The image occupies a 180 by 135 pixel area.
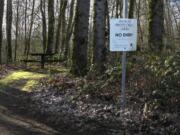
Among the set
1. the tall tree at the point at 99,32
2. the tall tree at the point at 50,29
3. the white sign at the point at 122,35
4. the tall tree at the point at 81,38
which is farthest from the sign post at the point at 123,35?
the tall tree at the point at 50,29

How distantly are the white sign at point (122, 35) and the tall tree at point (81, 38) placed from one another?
5.87 metres

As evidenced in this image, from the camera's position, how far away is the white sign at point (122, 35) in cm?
984

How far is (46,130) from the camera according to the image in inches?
362

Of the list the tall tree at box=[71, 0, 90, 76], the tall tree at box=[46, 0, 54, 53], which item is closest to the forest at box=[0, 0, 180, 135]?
the tall tree at box=[71, 0, 90, 76]

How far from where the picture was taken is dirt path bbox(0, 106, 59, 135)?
9.02m

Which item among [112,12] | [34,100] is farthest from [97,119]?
[112,12]

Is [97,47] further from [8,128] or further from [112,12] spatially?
[112,12]

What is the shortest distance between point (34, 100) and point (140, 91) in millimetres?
3544

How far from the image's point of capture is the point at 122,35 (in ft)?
32.6

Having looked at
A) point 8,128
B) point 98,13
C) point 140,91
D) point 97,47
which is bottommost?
point 8,128

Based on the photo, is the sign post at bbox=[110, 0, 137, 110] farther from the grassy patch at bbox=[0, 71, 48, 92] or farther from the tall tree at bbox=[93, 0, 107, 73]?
the grassy patch at bbox=[0, 71, 48, 92]

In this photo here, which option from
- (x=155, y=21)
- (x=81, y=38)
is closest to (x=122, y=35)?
(x=155, y=21)

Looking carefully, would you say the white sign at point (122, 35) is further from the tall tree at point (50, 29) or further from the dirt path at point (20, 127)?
the tall tree at point (50, 29)

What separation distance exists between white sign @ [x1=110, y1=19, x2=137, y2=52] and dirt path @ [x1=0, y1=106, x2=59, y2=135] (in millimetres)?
2333
